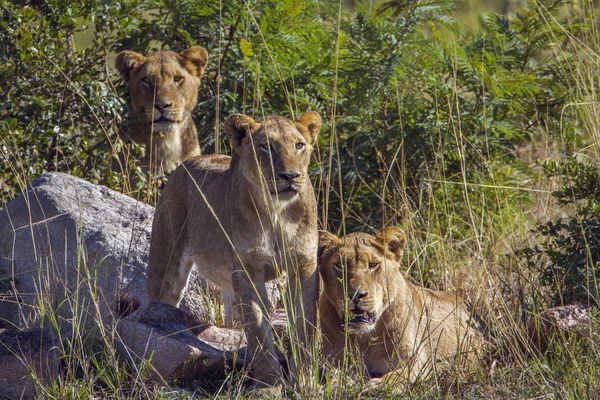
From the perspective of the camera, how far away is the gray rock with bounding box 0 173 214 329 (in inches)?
236

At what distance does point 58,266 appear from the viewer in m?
6.14

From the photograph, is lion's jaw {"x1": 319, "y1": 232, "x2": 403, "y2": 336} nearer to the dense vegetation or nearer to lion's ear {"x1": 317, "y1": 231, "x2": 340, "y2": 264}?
lion's ear {"x1": 317, "y1": 231, "x2": 340, "y2": 264}

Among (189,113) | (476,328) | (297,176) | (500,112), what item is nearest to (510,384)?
(476,328)

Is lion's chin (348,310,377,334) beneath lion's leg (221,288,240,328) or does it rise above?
above

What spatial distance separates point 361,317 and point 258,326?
21.2 inches

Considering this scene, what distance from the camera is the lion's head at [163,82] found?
7844 millimetres

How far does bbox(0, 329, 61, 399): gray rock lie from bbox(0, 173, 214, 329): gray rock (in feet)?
3.35

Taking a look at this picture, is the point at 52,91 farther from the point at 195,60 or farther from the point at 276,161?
the point at 276,161

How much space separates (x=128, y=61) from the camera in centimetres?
794

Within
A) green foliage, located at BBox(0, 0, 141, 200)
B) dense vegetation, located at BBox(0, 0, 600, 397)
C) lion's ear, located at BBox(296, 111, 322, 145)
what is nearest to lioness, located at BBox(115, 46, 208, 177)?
dense vegetation, located at BBox(0, 0, 600, 397)

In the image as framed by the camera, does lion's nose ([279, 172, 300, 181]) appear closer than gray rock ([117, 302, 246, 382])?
Yes

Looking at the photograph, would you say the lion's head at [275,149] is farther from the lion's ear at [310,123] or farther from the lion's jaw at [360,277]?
the lion's jaw at [360,277]

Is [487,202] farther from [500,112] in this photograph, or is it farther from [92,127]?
[92,127]

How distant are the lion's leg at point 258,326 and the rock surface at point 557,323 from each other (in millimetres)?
1289
